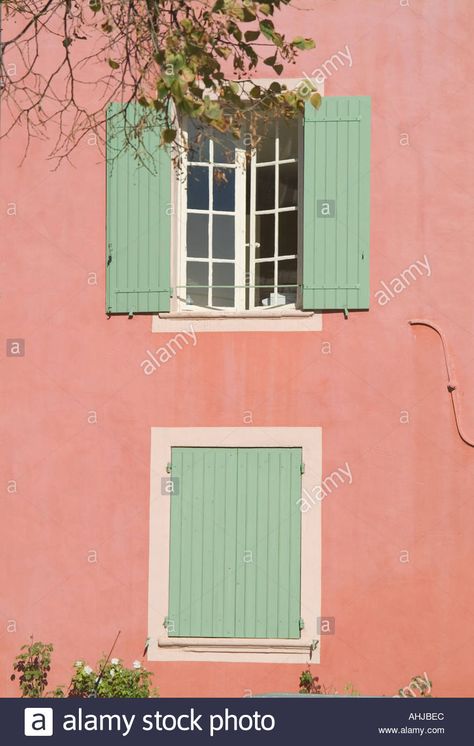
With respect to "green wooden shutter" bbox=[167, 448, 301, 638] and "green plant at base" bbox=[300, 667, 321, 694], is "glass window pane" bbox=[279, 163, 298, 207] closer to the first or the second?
"green wooden shutter" bbox=[167, 448, 301, 638]

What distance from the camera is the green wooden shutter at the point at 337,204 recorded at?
8672 mm

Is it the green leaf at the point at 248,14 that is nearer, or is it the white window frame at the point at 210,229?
the green leaf at the point at 248,14

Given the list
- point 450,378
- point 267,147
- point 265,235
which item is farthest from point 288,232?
point 450,378

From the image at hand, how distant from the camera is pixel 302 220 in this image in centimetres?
891

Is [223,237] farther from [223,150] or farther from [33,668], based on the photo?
[33,668]

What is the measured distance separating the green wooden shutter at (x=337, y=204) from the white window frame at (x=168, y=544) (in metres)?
1.01

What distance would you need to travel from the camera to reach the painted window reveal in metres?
9.11

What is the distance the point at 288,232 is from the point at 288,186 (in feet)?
1.19

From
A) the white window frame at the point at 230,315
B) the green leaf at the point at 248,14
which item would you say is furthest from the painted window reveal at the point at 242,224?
the green leaf at the point at 248,14

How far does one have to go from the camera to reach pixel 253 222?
362 inches

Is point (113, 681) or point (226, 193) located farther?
point (226, 193)

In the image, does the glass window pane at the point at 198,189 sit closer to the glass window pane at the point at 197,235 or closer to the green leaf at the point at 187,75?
the glass window pane at the point at 197,235

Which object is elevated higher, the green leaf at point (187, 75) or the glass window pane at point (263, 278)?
the green leaf at point (187, 75)

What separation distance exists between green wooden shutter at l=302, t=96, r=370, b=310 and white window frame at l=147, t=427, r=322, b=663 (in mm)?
1015
